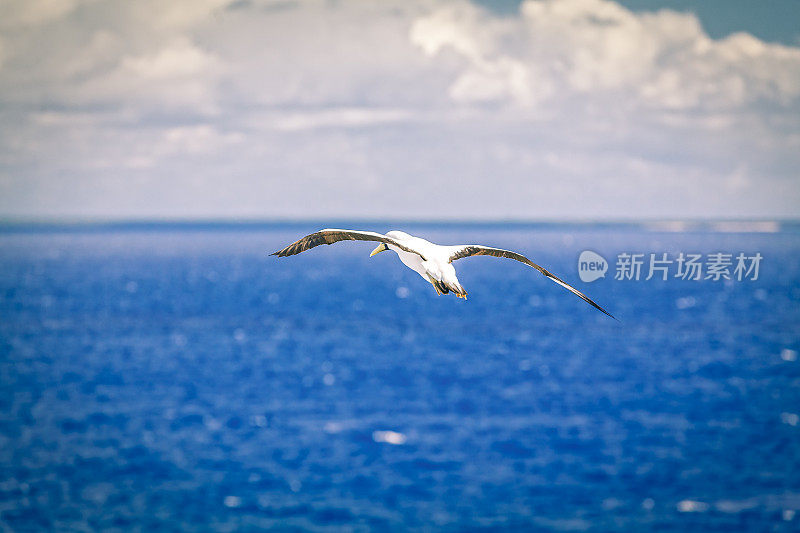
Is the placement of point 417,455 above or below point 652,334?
below

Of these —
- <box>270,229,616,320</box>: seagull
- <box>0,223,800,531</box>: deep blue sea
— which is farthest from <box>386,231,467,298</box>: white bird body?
<box>0,223,800,531</box>: deep blue sea

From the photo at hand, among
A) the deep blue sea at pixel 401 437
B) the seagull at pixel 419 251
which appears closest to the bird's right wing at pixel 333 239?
the seagull at pixel 419 251

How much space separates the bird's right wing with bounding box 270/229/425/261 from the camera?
6309 mm

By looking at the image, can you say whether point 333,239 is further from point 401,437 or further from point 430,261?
point 401,437

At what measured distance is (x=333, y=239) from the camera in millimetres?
6672

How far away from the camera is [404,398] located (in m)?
136

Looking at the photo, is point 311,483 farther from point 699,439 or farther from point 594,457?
point 699,439

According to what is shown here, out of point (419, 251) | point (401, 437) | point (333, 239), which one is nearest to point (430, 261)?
point (419, 251)

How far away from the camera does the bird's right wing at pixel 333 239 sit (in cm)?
631

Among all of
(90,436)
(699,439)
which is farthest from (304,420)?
(699,439)

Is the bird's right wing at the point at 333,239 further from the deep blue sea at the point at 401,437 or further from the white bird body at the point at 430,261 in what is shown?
the deep blue sea at the point at 401,437

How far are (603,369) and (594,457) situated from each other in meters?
48.4

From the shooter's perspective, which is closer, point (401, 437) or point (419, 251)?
point (419, 251)

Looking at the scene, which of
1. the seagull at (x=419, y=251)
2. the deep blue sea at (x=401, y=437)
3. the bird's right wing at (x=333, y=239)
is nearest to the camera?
the bird's right wing at (x=333, y=239)
